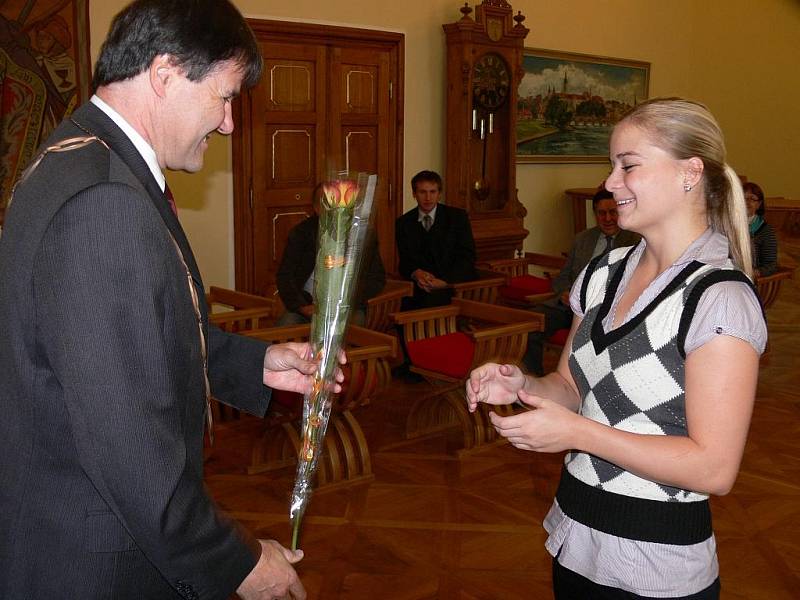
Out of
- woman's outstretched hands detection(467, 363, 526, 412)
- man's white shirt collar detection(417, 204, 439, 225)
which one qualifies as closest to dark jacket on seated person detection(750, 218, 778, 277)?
man's white shirt collar detection(417, 204, 439, 225)

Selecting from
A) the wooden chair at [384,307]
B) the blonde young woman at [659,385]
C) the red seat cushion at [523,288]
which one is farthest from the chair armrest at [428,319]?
the blonde young woman at [659,385]

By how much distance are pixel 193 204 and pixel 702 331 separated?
18.3ft

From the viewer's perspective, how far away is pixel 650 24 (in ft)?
34.5

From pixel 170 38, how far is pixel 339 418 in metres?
3.57

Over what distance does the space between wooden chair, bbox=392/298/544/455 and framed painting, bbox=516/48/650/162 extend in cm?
424

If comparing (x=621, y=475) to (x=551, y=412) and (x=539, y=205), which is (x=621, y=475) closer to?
(x=551, y=412)

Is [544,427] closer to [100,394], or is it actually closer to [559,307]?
[100,394]

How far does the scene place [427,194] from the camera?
6.95 metres

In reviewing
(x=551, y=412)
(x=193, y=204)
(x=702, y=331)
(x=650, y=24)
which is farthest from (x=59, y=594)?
(x=650, y=24)

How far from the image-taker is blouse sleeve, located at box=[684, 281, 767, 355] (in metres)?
1.59

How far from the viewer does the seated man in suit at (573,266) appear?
597 centimetres

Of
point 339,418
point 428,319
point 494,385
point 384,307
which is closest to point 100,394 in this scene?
point 494,385

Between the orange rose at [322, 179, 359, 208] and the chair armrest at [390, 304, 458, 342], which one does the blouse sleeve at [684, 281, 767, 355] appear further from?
the chair armrest at [390, 304, 458, 342]

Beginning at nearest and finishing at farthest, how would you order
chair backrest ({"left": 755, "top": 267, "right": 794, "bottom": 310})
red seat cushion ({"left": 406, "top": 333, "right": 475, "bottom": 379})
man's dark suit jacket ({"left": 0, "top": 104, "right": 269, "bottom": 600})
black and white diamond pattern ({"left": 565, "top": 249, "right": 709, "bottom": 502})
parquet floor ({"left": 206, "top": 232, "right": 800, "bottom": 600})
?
man's dark suit jacket ({"left": 0, "top": 104, "right": 269, "bottom": 600}), black and white diamond pattern ({"left": 565, "top": 249, "right": 709, "bottom": 502}), parquet floor ({"left": 206, "top": 232, "right": 800, "bottom": 600}), red seat cushion ({"left": 406, "top": 333, "right": 475, "bottom": 379}), chair backrest ({"left": 755, "top": 267, "right": 794, "bottom": 310})
